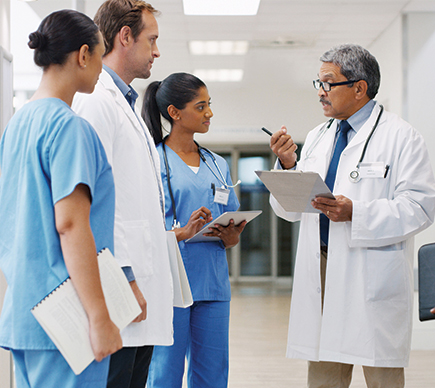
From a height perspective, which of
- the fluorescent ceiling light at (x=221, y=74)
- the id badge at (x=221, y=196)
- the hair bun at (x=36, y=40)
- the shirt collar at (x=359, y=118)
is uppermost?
the fluorescent ceiling light at (x=221, y=74)

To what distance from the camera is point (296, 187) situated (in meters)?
1.79

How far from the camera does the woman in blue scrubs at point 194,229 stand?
1991 mm

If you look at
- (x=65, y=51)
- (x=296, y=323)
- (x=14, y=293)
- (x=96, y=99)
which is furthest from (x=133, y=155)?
(x=296, y=323)

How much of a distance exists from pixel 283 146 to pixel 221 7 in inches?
119

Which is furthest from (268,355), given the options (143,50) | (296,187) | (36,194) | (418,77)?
(36,194)

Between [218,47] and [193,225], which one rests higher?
[218,47]

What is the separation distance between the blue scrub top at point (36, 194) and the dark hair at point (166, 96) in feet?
3.98

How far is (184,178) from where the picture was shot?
2117mm

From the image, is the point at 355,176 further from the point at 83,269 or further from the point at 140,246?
the point at 83,269

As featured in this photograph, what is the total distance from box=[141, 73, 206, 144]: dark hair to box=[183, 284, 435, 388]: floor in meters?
1.95

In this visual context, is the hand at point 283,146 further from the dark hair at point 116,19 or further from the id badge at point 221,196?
the dark hair at point 116,19

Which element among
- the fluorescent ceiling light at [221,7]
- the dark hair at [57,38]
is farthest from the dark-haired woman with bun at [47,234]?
the fluorescent ceiling light at [221,7]

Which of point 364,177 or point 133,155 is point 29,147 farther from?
point 364,177

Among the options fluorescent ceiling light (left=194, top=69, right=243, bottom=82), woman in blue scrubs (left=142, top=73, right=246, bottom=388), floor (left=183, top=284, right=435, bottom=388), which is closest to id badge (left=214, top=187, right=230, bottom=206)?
woman in blue scrubs (left=142, top=73, right=246, bottom=388)
